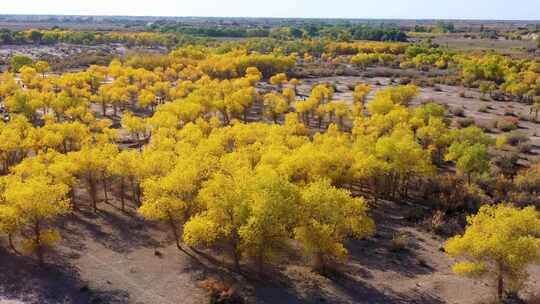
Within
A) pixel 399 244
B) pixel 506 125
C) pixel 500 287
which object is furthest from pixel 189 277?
pixel 506 125

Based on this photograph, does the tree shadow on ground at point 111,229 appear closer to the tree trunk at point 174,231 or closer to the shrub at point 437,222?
the tree trunk at point 174,231

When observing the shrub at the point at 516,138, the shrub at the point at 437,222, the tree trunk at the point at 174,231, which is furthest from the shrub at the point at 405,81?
the tree trunk at the point at 174,231

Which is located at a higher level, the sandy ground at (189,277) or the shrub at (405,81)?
the shrub at (405,81)

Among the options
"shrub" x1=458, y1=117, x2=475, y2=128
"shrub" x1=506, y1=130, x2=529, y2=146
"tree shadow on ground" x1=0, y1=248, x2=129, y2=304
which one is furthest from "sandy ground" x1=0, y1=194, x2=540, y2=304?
"shrub" x1=458, y1=117, x2=475, y2=128

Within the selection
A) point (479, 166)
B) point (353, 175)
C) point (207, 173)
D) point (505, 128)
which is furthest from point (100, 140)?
point (505, 128)

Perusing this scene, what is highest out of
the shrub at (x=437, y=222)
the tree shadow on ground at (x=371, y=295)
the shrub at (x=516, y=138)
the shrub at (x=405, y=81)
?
the shrub at (x=405, y=81)

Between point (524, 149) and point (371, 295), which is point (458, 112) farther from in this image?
point (371, 295)

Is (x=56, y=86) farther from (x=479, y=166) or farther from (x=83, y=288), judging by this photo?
(x=479, y=166)

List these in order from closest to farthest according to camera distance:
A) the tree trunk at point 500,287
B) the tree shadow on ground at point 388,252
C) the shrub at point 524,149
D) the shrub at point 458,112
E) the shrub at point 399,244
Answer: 1. the tree trunk at point 500,287
2. the tree shadow on ground at point 388,252
3. the shrub at point 399,244
4. the shrub at point 524,149
5. the shrub at point 458,112
